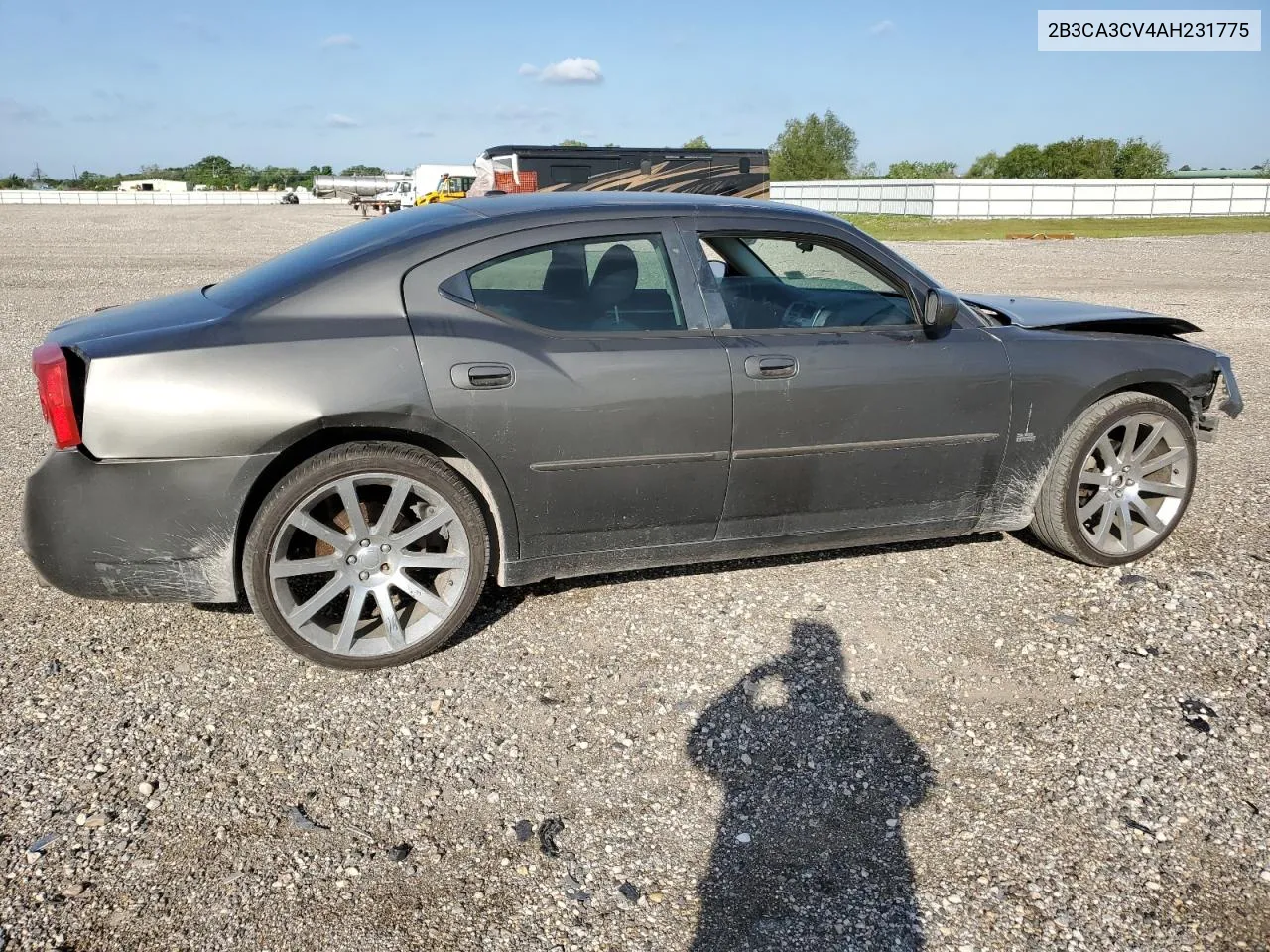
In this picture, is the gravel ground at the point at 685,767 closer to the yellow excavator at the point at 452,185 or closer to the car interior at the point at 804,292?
the car interior at the point at 804,292

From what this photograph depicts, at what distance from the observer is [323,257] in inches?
150

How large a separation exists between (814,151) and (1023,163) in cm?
2566

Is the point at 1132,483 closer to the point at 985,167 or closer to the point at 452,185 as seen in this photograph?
the point at 452,185

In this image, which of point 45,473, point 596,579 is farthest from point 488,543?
point 45,473

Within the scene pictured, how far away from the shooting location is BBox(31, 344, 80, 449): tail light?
3.27 meters

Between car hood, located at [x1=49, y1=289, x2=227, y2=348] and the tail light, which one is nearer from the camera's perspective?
the tail light

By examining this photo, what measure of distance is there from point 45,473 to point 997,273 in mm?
18454

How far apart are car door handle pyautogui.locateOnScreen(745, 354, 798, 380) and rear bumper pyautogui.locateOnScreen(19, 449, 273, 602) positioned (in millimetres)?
1778

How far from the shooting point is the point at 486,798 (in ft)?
9.77

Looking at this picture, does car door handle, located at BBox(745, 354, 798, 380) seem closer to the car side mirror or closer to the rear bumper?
the car side mirror

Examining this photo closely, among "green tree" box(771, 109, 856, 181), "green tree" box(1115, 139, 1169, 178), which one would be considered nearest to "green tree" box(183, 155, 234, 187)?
"green tree" box(771, 109, 856, 181)

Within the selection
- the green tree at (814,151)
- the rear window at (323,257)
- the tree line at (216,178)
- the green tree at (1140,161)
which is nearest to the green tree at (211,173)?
the tree line at (216,178)

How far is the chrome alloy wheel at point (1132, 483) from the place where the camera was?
15.2 ft

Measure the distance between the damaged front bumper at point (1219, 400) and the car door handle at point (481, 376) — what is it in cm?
347
